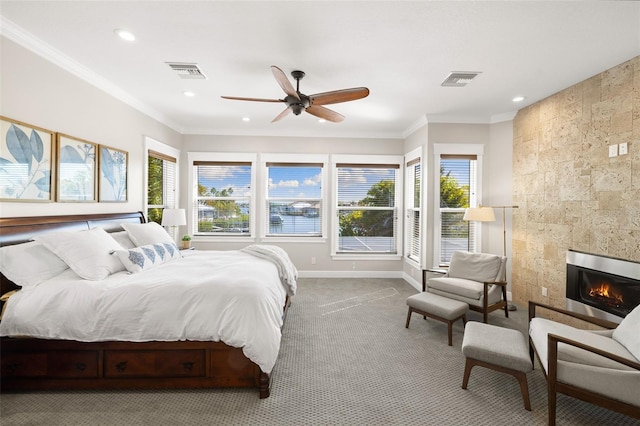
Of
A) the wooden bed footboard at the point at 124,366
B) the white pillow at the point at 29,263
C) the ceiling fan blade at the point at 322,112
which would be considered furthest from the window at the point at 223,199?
the wooden bed footboard at the point at 124,366

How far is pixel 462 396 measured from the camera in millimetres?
2189

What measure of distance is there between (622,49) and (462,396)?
339 centimetres

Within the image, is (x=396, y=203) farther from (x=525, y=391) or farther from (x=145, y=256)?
(x=145, y=256)

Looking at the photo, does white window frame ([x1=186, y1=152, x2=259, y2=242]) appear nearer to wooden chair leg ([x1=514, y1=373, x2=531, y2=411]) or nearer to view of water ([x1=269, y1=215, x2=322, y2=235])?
view of water ([x1=269, y1=215, x2=322, y2=235])

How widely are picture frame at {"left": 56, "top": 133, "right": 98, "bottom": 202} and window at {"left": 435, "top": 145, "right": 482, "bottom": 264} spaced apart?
4.80 m

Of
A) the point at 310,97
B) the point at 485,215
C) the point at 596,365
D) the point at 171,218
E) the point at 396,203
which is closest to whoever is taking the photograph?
the point at 596,365

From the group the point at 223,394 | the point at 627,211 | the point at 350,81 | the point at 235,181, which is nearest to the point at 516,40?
the point at 350,81

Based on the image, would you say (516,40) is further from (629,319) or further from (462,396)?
(462,396)

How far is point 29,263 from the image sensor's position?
2.25 meters

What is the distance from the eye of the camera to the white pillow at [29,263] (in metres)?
2.19

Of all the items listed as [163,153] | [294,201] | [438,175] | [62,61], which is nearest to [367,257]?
[294,201]

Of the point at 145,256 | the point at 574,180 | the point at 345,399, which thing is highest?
the point at 574,180

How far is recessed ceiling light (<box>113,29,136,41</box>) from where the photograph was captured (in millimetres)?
2425

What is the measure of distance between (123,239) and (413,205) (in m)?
4.44
